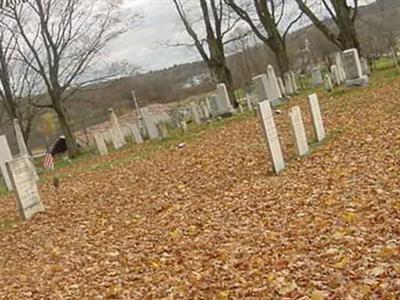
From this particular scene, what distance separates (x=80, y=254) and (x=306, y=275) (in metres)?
3.67

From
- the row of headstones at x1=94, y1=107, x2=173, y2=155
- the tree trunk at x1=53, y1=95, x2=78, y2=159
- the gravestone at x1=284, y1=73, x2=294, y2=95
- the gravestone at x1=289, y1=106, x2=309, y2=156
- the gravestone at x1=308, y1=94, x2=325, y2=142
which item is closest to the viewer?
the gravestone at x1=289, y1=106, x2=309, y2=156

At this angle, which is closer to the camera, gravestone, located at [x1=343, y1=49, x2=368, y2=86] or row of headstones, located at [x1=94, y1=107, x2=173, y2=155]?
gravestone, located at [x1=343, y1=49, x2=368, y2=86]

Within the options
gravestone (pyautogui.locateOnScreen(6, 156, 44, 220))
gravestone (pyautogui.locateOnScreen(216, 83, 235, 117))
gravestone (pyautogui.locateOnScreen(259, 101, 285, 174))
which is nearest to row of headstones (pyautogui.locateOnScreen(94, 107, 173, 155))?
gravestone (pyautogui.locateOnScreen(216, 83, 235, 117))

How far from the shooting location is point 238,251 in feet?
19.6

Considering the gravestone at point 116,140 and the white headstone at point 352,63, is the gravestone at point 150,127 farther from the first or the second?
the white headstone at point 352,63

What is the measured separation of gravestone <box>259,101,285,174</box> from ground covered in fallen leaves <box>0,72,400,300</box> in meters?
0.19

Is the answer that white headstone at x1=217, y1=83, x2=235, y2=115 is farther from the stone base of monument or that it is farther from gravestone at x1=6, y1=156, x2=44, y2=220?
gravestone at x1=6, y1=156, x2=44, y2=220

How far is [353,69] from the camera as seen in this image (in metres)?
20.2

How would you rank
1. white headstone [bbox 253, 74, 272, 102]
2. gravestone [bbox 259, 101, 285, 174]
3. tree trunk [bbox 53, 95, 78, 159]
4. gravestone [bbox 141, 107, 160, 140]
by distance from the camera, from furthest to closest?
tree trunk [bbox 53, 95, 78, 159]
gravestone [bbox 141, 107, 160, 140]
white headstone [bbox 253, 74, 272, 102]
gravestone [bbox 259, 101, 285, 174]

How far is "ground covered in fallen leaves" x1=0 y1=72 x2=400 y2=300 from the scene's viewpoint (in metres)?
4.93

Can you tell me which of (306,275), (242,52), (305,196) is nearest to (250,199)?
(305,196)

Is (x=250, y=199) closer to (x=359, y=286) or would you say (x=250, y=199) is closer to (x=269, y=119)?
(x=269, y=119)

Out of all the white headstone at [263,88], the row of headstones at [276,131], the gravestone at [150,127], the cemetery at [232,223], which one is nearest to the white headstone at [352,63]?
the white headstone at [263,88]

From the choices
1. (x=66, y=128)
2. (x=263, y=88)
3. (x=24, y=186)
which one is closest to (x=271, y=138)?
(x=24, y=186)
